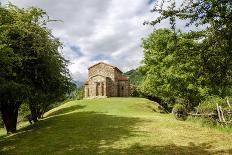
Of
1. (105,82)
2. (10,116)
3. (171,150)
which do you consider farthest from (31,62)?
(105,82)

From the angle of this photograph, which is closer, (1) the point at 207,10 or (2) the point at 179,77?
(1) the point at 207,10

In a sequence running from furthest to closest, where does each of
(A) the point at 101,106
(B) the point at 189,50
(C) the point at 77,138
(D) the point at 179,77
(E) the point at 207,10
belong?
1. (A) the point at 101,106
2. (D) the point at 179,77
3. (C) the point at 77,138
4. (B) the point at 189,50
5. (E) the point at 207,10

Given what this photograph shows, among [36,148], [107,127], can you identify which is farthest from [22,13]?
[36,148]

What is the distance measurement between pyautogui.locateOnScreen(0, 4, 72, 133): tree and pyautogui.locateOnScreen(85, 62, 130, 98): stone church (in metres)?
43.7

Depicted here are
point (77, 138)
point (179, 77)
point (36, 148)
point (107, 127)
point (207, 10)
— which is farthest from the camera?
point (179, 77)

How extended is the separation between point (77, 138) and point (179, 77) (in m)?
23.1

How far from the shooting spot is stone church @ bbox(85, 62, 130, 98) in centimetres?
7775

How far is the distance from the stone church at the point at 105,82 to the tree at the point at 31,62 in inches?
1720

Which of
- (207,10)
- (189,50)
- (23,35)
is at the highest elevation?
(23,35)

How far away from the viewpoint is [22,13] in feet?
105

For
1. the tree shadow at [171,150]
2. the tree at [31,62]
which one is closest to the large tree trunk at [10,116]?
the tree at [31,62]

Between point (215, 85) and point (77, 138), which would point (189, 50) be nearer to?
point (215, 85)

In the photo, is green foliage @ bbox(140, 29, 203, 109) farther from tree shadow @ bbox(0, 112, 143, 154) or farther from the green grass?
tree shadow @ bbox(0, 112, 143, 154)

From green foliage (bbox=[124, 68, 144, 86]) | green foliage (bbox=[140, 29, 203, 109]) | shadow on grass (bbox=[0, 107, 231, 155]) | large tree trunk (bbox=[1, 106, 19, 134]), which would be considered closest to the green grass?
shadow on grass (bbox=[0, 107, 231, 155])
